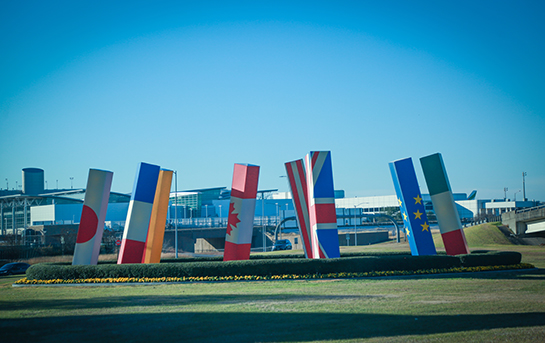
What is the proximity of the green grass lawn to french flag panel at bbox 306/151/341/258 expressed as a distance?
3057 millimetres

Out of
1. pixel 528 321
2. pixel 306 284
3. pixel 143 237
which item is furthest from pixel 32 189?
pixel 528 321

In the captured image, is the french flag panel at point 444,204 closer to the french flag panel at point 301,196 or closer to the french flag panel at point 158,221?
the french flag panel at point 301,196

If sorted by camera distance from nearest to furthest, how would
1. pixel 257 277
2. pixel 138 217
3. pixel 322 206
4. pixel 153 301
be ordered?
pixel 153 301, pixel 257 277, pixel 322 206, pixel 138 217

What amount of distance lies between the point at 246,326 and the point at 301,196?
13.0 meters

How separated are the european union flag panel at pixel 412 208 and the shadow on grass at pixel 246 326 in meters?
11.0

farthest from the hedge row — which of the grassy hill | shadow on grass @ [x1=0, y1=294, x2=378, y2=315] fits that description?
the grassy hill

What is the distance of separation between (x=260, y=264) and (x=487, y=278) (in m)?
9.52

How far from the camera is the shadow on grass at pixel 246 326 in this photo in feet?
32.3

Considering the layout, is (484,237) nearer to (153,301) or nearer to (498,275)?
(498,275)

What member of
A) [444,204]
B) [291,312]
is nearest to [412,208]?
[444,204]

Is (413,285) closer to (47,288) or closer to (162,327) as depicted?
(162,327)

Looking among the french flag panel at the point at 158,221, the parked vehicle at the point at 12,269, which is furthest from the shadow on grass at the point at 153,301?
the parked vehicle at the point at 12,269

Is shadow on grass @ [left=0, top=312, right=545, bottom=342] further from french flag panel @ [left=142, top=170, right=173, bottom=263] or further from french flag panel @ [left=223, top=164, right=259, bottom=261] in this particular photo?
french flag panel @ [left=142, top=170, right=173, bottom=263]

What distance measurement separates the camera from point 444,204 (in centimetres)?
2228
